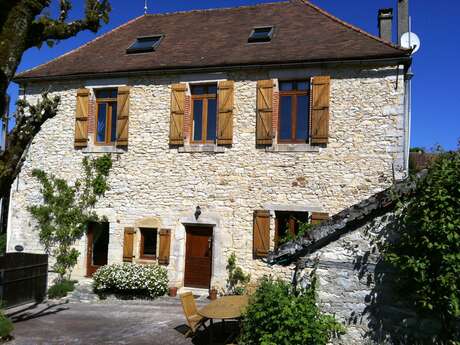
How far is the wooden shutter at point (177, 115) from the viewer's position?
11570 millimetres

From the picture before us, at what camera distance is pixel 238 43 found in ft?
40.1

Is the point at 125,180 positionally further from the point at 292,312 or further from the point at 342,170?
the point at 292,312

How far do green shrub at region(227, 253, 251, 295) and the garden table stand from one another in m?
3.14

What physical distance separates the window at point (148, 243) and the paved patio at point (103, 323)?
1.39 meters

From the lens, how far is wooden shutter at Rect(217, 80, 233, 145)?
1120 cm

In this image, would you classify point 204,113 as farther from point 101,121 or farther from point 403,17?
point 403,17

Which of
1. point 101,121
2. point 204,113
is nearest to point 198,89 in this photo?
point 204,113

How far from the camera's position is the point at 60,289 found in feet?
36.4

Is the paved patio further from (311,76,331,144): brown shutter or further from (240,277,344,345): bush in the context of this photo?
(311,76,331,144): brown shutter

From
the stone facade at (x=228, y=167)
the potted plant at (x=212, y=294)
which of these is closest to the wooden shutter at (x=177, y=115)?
the stone facade at (x=228, y=167)

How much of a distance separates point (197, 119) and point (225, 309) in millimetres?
5984

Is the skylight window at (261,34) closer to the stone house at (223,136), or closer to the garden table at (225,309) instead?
the stone house at (223,136)

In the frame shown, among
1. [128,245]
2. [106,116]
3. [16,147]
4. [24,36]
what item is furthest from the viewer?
[106,116]

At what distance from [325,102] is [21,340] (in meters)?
7.79
